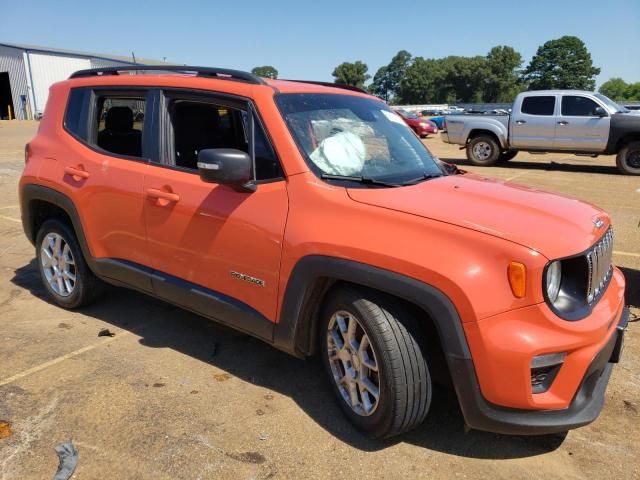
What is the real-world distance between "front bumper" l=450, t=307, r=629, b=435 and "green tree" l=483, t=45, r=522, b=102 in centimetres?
12750

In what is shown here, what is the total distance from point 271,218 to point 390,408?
1.13 metres

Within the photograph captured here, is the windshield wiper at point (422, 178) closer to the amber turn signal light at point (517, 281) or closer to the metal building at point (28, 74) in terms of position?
the amber turn signal light at point (517, 281)

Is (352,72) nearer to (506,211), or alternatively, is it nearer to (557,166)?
(557,166)

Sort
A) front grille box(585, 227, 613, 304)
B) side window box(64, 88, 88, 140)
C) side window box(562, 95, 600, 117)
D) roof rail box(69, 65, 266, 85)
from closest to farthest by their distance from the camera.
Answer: front grille box(585, 227, 613, 304), roof rail box(69, 65, 266, 85), side window box(64, 88, 88, 140), side window box(562, 95, 600, 117)

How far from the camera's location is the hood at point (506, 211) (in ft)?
7.81

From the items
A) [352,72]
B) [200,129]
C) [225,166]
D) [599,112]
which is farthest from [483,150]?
[352,72]

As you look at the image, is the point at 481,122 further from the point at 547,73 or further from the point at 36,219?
the point at 547,73

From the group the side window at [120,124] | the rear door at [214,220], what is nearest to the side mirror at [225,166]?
the rear door at [214,220]

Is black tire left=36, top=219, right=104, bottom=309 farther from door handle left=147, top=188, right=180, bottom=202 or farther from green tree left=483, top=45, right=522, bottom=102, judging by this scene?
green tree left=483, top=45, right=522, bottom=102

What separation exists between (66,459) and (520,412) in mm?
2088

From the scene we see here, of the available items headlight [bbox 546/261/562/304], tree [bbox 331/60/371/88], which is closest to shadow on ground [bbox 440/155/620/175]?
headlight [bbox 546/261/562/304]

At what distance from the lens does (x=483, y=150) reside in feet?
49.4

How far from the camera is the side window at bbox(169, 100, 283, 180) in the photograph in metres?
3.56

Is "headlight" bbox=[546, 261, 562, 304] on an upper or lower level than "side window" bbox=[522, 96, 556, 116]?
lower
